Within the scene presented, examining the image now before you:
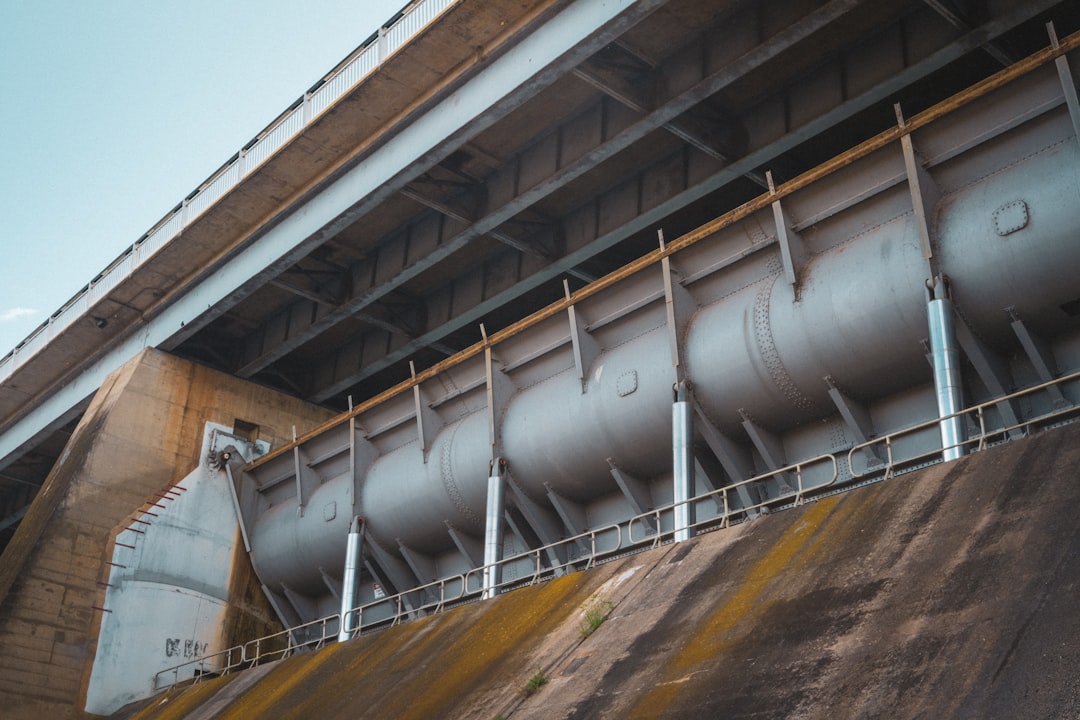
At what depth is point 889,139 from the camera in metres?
18.6

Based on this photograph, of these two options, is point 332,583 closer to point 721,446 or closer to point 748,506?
point 721,446

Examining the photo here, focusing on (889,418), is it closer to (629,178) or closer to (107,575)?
(629,178)

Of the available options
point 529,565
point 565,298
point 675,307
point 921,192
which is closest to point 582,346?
point 565,298

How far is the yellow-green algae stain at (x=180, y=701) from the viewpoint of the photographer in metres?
23.8

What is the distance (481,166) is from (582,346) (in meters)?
5.11

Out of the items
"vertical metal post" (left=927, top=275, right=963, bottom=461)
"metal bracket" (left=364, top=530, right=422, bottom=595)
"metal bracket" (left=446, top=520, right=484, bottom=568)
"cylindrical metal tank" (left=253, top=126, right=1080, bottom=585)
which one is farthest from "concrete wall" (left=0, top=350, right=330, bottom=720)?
"vertical metal post" (left=927, top=275, right=963, bottom=461)

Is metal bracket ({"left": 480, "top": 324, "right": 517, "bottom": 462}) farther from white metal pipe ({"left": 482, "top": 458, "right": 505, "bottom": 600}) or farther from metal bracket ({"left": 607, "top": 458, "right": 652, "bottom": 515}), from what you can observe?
metal bracket ({"left": 607, "top": 458, "right": 652, "bottom": 515})

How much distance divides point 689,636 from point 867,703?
3.54m

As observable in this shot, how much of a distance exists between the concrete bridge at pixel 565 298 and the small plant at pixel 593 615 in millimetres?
3375

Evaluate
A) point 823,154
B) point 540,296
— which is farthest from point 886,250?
point 540,296

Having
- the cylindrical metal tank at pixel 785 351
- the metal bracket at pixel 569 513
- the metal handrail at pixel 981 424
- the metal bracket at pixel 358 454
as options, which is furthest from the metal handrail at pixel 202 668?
the metal handrail at pixel 981 424

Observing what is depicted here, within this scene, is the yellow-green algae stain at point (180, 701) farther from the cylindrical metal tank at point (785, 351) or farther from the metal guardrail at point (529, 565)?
the cylindrical metal tank at point (785, 351)

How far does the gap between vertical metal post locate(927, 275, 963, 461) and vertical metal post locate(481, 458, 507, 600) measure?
9781 millimetres

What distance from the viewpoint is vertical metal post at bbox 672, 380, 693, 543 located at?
1925cm
